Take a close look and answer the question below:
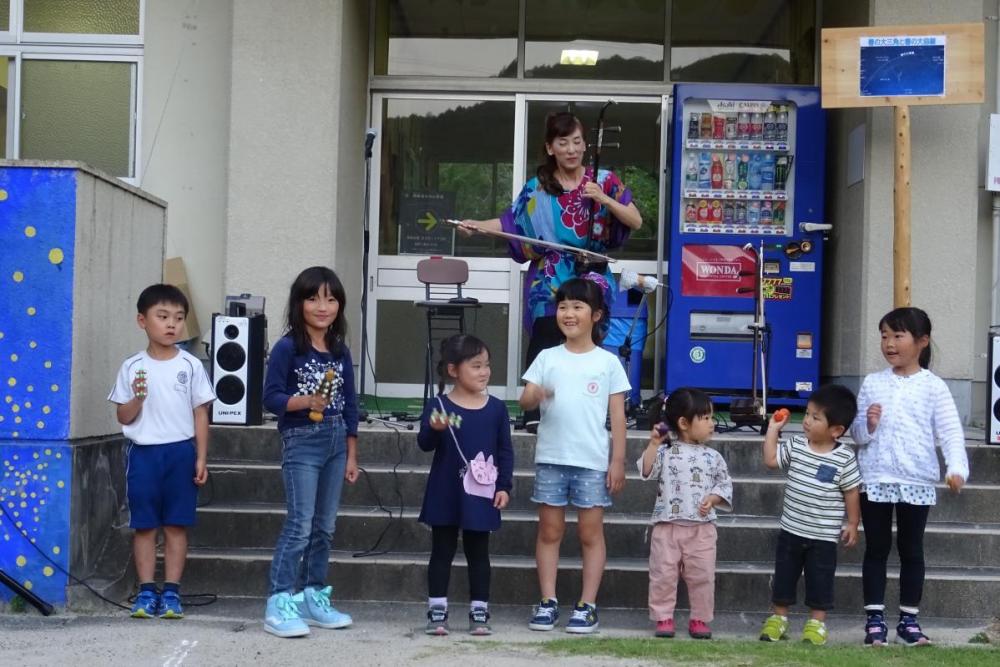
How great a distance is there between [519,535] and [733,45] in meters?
4.99

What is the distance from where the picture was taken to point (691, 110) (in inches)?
364

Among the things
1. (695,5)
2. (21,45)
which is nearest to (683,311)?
(695,5)

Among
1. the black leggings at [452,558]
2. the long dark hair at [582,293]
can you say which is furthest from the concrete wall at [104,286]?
the long dark hair at [582,293]

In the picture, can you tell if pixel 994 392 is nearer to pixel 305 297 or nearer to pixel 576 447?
pixel 576 447

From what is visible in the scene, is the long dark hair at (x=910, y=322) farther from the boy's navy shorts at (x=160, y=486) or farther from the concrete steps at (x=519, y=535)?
the boy's navy shorts at (x=160, y=486)

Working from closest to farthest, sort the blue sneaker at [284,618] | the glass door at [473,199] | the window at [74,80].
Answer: the blue sneaker at [284,618]
the window at [74,80]
the glass door at [473,199]

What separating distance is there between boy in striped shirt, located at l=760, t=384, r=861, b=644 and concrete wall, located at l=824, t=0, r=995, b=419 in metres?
3.03

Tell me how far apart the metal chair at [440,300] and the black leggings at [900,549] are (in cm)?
300

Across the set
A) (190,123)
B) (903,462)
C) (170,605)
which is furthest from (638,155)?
(170,605)

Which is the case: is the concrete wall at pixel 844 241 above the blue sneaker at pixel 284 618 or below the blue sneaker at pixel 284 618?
above

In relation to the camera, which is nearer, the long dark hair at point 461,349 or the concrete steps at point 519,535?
the long dark hair at point 461,349

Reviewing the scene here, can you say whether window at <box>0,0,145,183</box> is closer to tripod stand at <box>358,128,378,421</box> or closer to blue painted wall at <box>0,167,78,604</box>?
tripod stand at <box>358,128,378,421</box>

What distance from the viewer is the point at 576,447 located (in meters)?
5.55

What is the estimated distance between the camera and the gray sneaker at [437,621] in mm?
5355
